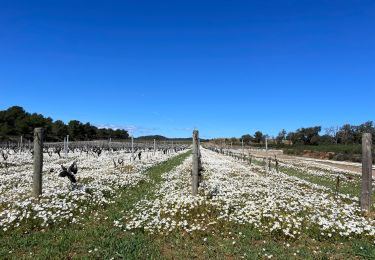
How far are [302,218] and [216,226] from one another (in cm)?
276

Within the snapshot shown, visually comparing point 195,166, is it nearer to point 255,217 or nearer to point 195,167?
point 195,167

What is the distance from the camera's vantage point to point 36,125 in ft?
401

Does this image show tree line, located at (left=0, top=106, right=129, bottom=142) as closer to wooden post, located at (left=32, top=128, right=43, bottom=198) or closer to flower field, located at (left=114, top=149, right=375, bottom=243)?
wooden post, located at (left=32, top=128, right=43, bottom=198)

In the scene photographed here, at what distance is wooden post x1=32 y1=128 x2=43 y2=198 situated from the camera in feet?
47.0

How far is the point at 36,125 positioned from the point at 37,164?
116367 mm

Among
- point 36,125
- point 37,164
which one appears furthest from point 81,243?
point 36,125

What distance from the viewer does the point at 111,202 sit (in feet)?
48.1

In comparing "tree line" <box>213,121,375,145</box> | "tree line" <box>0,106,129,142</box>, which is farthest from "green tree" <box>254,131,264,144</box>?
"tree line" <box>0,106,129,142</box>

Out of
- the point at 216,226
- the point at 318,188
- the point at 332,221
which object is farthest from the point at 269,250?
the point at 318,188

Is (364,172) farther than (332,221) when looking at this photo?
Yes

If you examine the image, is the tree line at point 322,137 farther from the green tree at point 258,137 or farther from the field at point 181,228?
the field at point 181,228

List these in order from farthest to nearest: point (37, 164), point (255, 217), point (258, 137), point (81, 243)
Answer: point (258, 137) → point (37, 164) → point (255, 217) → point (81, 243)

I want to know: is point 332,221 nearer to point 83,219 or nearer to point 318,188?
point 83,219

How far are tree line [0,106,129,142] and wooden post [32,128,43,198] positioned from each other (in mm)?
88059
